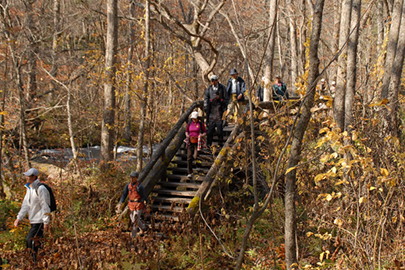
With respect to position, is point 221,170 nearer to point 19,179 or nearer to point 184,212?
point 184,212

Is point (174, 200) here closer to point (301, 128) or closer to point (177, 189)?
point (177, 189)

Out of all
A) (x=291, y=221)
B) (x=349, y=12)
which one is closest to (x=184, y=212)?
(x=291, y=221)

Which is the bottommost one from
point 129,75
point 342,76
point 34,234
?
point 34,234

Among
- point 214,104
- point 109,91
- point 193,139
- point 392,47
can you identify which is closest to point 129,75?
point 109,91

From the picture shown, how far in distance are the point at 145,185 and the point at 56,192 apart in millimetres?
2891

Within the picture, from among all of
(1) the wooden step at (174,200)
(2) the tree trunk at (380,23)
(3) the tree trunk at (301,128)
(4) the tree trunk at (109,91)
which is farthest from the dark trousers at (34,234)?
(2) the tree trunk at (380,23)

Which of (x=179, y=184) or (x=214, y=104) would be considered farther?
(x=214, y=104)

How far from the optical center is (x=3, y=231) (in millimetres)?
8805

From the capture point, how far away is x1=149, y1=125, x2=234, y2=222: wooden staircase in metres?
8.35

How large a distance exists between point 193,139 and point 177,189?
136 cm

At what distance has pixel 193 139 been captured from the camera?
9.14 meters

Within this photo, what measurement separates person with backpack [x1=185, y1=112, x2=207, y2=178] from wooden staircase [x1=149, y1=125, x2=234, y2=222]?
150 mm


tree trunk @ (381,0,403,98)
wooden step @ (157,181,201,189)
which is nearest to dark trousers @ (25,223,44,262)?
wooden step @ (157,181,201,189)

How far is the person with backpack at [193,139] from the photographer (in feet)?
30.0
